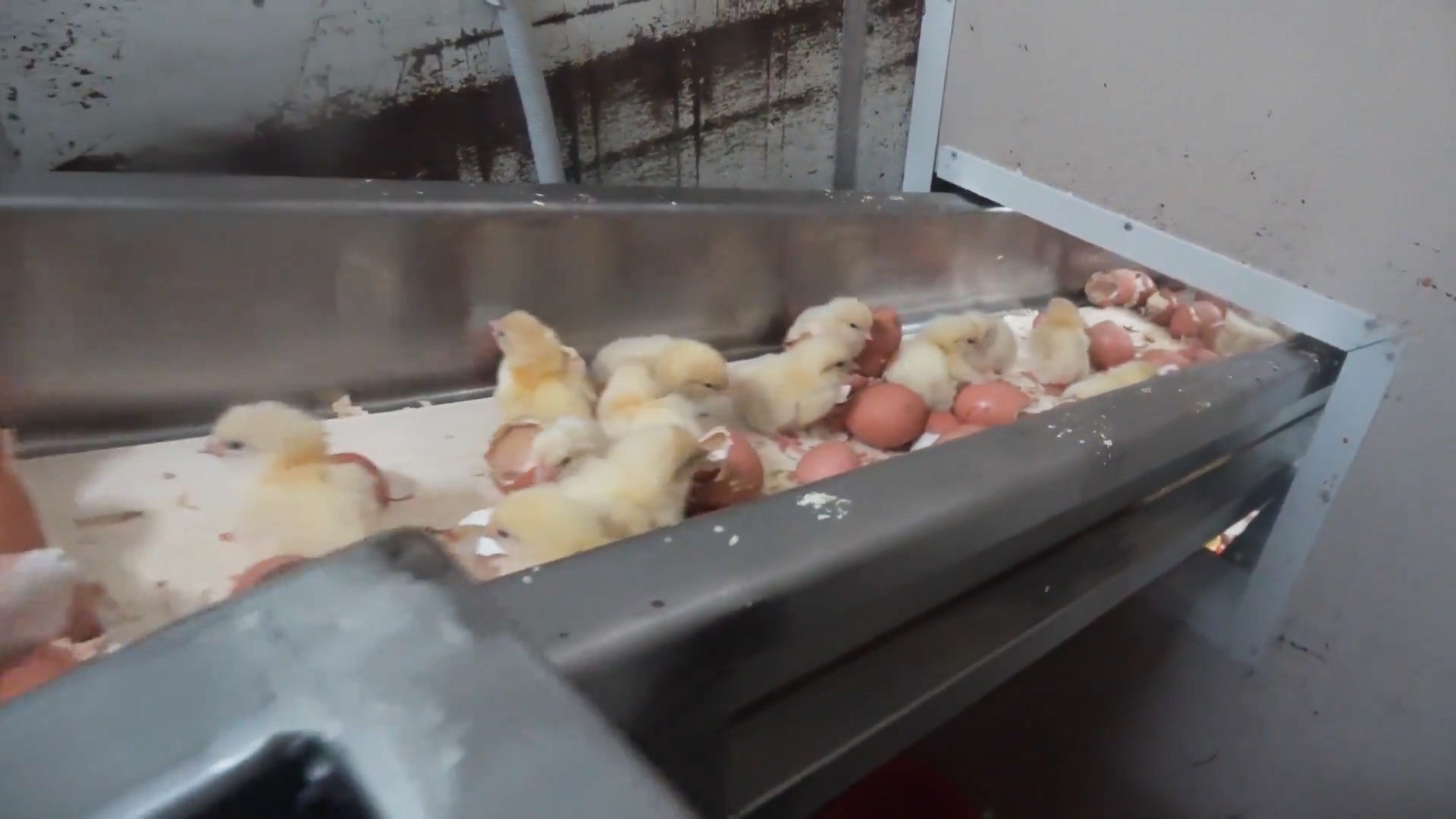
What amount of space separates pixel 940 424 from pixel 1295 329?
41 cm

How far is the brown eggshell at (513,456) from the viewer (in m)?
0.95

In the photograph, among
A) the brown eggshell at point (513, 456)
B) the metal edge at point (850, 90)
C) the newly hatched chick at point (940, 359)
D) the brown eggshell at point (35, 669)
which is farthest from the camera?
the metal edge at point (850, 90)

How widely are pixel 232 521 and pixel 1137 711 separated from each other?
1208 millimetres

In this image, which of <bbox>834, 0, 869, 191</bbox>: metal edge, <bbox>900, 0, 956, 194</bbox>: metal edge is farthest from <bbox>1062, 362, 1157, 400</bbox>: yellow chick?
<bbox>834, 0, 869, 191</bbox>: metal edge

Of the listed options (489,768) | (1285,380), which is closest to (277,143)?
(489,768)

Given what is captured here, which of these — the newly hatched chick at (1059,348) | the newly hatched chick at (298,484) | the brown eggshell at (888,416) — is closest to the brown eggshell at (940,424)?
the brown eggshell at (888,416)

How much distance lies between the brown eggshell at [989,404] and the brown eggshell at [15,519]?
1.01m

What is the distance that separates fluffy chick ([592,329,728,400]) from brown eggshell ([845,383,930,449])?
0.19m

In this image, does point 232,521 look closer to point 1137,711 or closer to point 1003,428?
point 1003,428

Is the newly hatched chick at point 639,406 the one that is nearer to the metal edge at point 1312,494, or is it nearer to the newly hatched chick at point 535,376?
the newly hatched chick at point 535,376

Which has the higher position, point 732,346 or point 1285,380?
point 1285,380

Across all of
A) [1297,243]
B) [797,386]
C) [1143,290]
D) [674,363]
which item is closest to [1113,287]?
[1143,290]

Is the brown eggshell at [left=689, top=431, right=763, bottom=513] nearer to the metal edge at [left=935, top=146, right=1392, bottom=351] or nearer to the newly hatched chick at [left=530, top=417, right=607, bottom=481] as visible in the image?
the newly hatched chick at [left=530, top=417, right=607, bottom=481]

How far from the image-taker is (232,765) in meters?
0.29
